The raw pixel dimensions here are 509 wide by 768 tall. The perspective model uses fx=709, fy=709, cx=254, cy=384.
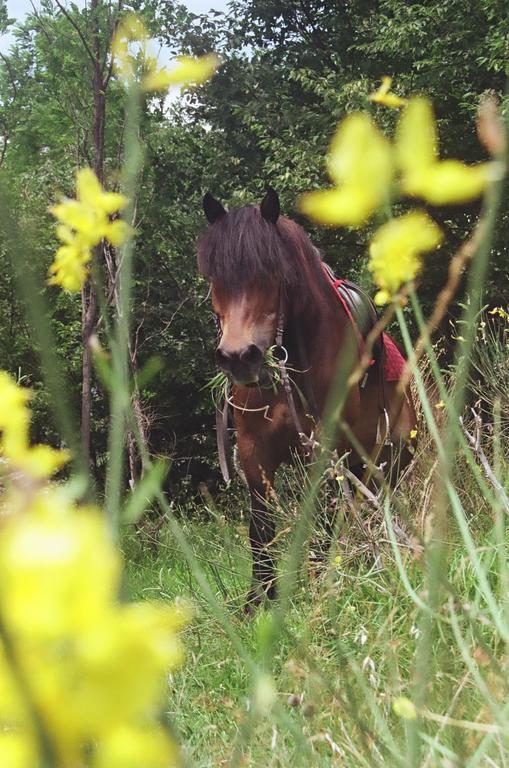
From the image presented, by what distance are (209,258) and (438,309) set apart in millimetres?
1737

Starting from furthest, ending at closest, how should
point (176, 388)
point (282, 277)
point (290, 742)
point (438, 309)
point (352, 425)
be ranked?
point (176, 388), point (352, 425), point (282, 277), point (290, 742), point (438, 309)

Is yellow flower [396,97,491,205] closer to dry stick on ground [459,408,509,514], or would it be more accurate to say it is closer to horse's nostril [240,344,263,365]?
dry stick on ground [459,408,509,514]

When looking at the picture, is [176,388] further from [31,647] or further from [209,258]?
[31,647]

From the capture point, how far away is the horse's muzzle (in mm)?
1927

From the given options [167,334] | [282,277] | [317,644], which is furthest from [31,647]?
[167,334]

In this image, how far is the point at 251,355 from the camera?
195 centimetres

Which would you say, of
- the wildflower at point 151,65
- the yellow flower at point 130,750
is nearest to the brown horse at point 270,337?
the wildflower at point 151,65

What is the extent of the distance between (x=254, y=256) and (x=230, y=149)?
601 cm

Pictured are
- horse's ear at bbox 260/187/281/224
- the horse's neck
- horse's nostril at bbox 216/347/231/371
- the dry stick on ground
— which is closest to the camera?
the dry stick on ground

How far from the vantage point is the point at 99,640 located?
19cm

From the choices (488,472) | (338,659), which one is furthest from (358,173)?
(338,659)

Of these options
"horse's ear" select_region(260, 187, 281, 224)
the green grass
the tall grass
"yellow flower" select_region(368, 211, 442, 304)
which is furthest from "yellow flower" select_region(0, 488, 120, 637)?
"horse's ear" select_region(260, 187, 281, 224)

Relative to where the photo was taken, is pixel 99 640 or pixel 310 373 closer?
pixel 99 640

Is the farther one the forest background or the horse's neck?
the forest background
